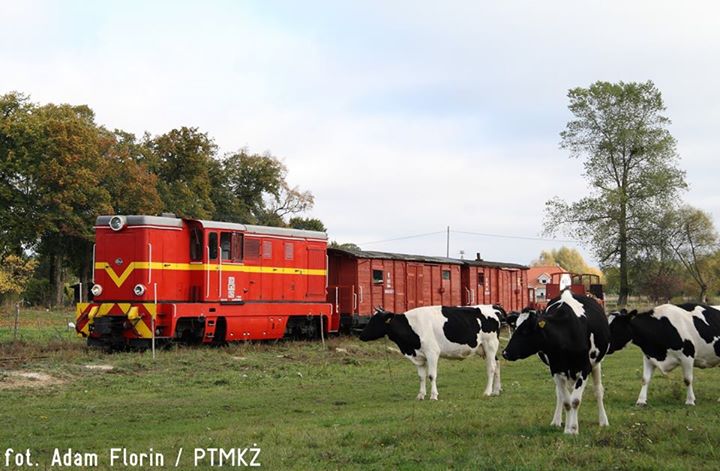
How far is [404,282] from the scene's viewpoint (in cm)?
3694

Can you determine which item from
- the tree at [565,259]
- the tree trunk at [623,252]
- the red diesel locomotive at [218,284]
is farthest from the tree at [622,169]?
the tree at [565,259]

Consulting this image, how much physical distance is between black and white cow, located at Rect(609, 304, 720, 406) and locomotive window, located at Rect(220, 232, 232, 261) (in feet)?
50.8

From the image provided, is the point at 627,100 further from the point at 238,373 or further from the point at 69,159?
the point at 238,373

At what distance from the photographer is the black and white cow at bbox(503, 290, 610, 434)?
11406 millimetres

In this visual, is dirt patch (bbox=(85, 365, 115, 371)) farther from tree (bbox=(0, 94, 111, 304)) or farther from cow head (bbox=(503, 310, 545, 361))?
tree (bbox=(0, 94, 111, 304))

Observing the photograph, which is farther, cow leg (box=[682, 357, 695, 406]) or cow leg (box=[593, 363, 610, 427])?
cow leg (box=[682, 357, 695, 406])

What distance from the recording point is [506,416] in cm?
1316

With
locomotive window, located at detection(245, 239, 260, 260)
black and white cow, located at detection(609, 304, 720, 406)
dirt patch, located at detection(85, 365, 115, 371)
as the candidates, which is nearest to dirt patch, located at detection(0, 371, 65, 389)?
dirt patch, located at detection(85, 365, 115, 371)

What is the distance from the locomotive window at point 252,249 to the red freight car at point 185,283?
0.12 ft

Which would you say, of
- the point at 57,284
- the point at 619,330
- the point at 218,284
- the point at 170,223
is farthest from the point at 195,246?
the point at 57,284

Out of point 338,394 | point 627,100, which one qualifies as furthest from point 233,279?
point 627,100

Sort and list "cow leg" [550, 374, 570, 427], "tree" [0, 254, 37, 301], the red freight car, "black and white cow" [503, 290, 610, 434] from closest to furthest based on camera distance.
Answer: "black and white cow" [503, 290, 610, 434], "cow leg" [550, 374, 570, 427], the red freight car, "tree" [0, 254, 37, 301]

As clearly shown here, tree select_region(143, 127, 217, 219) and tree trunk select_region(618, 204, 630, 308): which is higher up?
tree select_region(143, 127, 217, 219)

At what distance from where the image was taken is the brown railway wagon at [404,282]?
34156 mm
